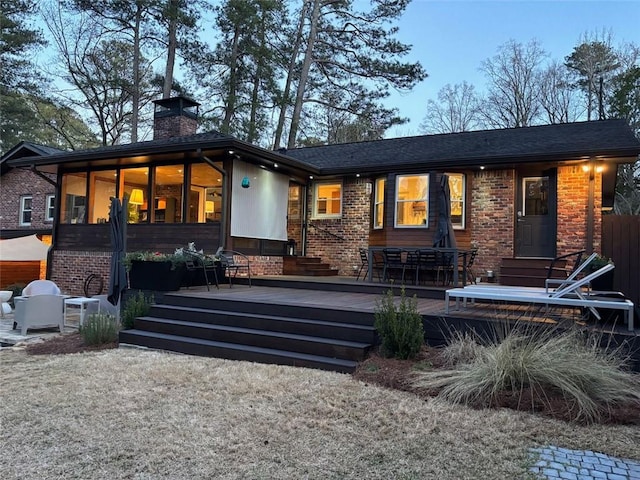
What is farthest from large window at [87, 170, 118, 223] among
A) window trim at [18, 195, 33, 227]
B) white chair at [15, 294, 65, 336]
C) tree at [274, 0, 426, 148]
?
tree at [274, 0, 426, 148]

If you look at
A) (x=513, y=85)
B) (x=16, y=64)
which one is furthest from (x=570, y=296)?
(x=16, y=64)

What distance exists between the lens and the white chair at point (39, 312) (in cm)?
740

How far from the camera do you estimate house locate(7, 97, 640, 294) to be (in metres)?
9.74

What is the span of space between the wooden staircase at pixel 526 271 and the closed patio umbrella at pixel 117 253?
24.9ft

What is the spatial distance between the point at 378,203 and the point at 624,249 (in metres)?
5.39

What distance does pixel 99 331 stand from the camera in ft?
21.0

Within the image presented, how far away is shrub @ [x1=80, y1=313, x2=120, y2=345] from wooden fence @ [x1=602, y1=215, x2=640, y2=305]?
7929 mm

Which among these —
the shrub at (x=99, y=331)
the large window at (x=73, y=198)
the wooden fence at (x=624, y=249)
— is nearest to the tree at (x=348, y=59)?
the large window at (x=73, y=198)

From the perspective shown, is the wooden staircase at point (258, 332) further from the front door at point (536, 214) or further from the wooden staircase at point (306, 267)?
the front door at point (536, 214)

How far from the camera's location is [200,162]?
1052 centimetres

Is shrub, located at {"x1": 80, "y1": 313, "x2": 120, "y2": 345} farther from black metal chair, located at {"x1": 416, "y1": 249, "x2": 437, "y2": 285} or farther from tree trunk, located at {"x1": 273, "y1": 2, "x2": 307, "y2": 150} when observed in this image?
tree trunk, located at {"x1": 273, "y1": 2, "x2": 307, "y2": 150}

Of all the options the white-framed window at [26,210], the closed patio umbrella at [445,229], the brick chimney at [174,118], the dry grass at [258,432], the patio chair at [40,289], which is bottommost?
the dry grass at [258,432]

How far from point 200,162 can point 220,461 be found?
8524 millimetres

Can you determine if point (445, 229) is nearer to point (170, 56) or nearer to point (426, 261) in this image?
point (426, 261)
